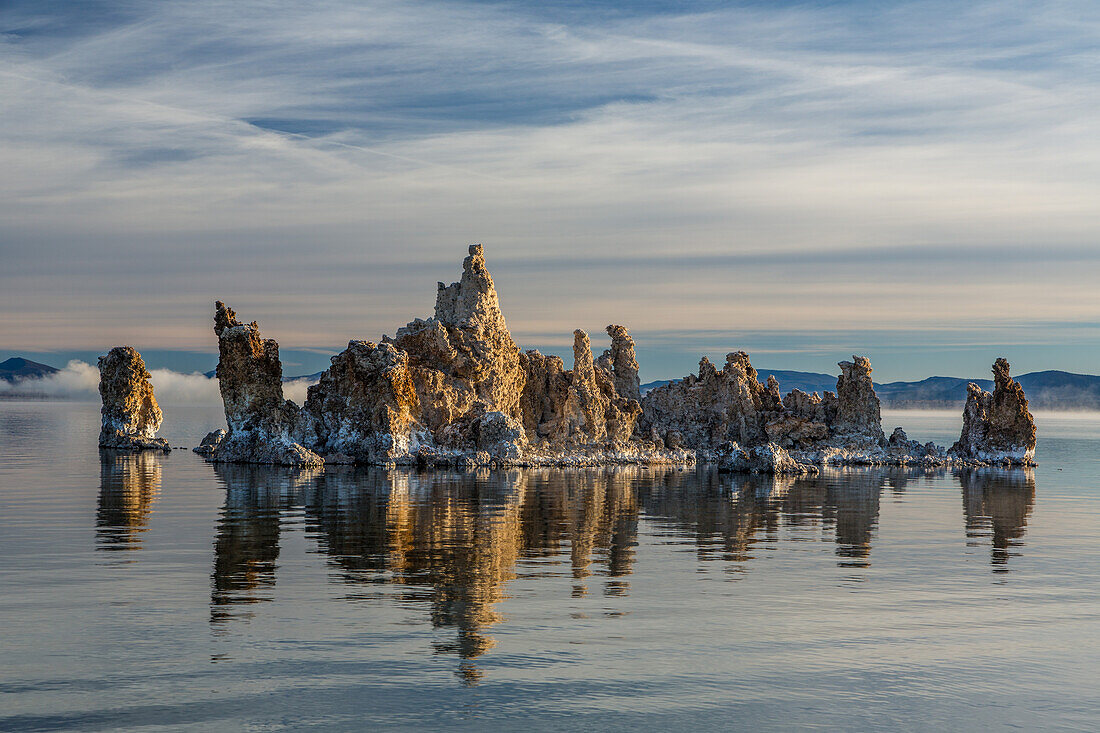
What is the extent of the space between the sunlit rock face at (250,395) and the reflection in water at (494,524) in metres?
6.11

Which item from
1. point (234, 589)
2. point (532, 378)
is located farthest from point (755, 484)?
point (234, 589)

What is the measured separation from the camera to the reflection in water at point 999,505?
3728cm

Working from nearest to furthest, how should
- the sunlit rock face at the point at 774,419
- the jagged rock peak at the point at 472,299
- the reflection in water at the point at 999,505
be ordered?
the reflection in water at the point at 999,505 → the jagged rock peak at the point at 472,299 → the sunlit rock face at the point at 774,419

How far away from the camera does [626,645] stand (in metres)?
19.2

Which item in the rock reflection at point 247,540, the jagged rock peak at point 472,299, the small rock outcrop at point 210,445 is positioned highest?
the jagged rock peak at point 472,299

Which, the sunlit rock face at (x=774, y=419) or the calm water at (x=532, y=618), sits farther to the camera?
the sunlit rock face at (x=774, y=419)

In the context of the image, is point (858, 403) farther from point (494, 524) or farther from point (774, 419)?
point (494, 524)

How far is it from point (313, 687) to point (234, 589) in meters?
8.41

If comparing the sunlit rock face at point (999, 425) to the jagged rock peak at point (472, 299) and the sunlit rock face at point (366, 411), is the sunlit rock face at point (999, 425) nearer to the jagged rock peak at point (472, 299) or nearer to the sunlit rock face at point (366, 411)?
the jagged rock peak at point (472, 299)

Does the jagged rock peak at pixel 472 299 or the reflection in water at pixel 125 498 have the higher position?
the jagged rock peak at pixel 472 299

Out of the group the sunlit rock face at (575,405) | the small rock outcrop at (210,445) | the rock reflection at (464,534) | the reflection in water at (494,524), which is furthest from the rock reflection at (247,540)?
the sunlit rock face at (575,405)

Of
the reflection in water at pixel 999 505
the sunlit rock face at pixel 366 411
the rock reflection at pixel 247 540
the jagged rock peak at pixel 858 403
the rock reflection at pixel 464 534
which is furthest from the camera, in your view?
the jagged rock peak at pixel 858 403

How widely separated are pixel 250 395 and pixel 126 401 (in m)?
21.5

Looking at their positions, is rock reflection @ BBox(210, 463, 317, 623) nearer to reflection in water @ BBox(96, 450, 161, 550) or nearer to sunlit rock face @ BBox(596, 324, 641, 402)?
reflection in water @ BBox(96, 450, 161, 550)
